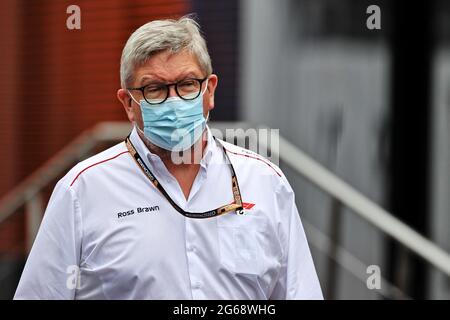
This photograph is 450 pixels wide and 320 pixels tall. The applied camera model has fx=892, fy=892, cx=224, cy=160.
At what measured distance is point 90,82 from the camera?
532cm

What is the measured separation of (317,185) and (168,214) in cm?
194

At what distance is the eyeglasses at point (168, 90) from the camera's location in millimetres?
2545

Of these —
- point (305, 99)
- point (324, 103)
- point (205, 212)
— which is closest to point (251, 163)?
point (205, 212)

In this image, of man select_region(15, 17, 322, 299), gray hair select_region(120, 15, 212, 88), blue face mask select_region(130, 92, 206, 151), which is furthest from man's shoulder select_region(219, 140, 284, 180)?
gray hair select_region(120, 15, 212, 88)

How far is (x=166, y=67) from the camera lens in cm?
248

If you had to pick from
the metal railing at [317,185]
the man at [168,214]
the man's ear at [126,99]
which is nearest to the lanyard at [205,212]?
the man at [168,214]

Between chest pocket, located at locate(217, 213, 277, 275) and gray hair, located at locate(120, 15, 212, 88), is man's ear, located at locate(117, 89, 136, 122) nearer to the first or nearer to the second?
gray hair, located at locate(120, 15, 212, 88)

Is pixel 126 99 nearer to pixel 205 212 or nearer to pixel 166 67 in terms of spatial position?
pixel 166 67

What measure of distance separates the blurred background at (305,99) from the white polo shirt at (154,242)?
257cm

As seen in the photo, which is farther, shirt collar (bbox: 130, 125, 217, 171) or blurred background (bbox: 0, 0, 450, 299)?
Answer: blurred background (bbox: 0, 0, 450, 299)

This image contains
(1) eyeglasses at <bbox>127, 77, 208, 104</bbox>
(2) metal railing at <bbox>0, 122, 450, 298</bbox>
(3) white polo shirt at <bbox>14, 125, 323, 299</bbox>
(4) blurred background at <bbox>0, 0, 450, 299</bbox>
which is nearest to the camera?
(3) white polo shirt at <bbox>14, 125, 323, 299</bbox>

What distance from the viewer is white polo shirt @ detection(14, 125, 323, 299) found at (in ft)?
7.96

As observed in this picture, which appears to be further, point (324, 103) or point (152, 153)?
point (324, 103)
